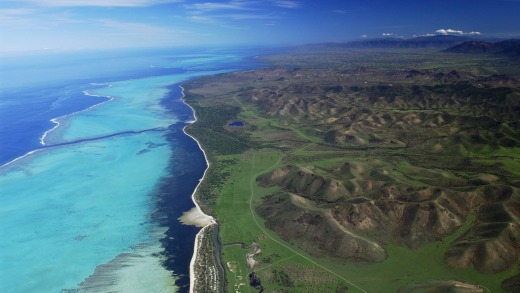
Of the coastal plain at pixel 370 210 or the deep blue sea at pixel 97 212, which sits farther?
the deep blue sea at pixel 97 212

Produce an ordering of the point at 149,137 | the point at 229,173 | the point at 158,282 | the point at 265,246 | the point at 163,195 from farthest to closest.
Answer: the point at 149,137
the point at 229,173
the point at 163,195
the point at 265,246
the point at 158,282

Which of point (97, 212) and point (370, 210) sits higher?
point (370, 210)

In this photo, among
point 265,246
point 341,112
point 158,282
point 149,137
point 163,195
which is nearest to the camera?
point 158,282

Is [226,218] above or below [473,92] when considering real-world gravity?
below

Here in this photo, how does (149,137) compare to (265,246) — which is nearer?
(265,246)

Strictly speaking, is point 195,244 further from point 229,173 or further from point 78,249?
point 229,173

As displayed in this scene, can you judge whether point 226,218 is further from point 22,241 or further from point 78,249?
point 22,241

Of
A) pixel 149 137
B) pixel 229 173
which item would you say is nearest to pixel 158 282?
pixel 229 173

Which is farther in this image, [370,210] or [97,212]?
[97,212]

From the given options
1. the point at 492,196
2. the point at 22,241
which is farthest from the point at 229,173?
the point at 492,196

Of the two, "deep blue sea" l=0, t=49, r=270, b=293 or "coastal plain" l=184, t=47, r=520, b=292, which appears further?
"deep blue sea" l=0, t=49, r=270, b=293
